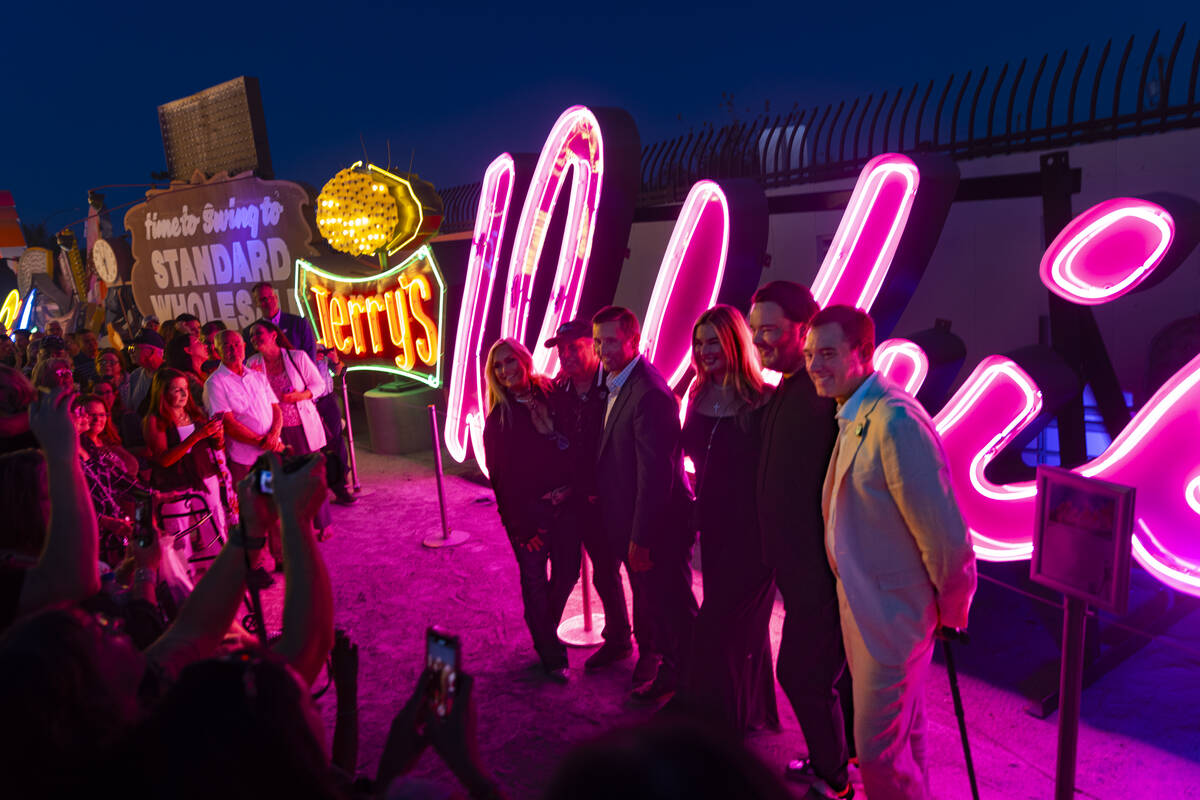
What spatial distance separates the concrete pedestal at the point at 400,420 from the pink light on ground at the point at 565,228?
424 cm

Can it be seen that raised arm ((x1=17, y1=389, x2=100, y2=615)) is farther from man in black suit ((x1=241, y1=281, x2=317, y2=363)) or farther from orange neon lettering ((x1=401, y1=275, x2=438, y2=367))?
orange neon lettering ((x1=401, y1=275, x2=438, y2=367))

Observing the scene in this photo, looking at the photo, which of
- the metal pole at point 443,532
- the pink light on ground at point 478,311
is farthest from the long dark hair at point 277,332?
the pink light on ground at point 478,311

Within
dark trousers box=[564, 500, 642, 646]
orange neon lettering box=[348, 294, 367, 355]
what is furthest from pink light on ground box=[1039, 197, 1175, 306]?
orange neon lettering box=[348, 294, 367, 355]

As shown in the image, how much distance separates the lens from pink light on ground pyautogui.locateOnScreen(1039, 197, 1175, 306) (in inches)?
112

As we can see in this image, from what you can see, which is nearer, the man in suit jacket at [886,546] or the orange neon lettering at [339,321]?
the man in suit jacket at [886,546]

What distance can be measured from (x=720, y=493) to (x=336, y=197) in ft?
25.8

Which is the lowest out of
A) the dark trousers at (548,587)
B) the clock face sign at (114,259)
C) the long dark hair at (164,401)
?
the dark trousers at (548,587)

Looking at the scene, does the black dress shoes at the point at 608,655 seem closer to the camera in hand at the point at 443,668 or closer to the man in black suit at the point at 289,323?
the camera in hand at the point at 443,668

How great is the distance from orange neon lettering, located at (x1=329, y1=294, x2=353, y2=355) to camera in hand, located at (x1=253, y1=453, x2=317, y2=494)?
830 cm

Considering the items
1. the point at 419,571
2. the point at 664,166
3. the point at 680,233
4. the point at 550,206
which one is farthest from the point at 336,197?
the point at 680,233

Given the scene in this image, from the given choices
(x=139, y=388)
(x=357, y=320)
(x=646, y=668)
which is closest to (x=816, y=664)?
(x=646, y=668)

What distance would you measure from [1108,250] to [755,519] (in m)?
1.72

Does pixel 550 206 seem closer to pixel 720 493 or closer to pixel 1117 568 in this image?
pixel 720 493

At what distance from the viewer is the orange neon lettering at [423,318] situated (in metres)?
8.67
